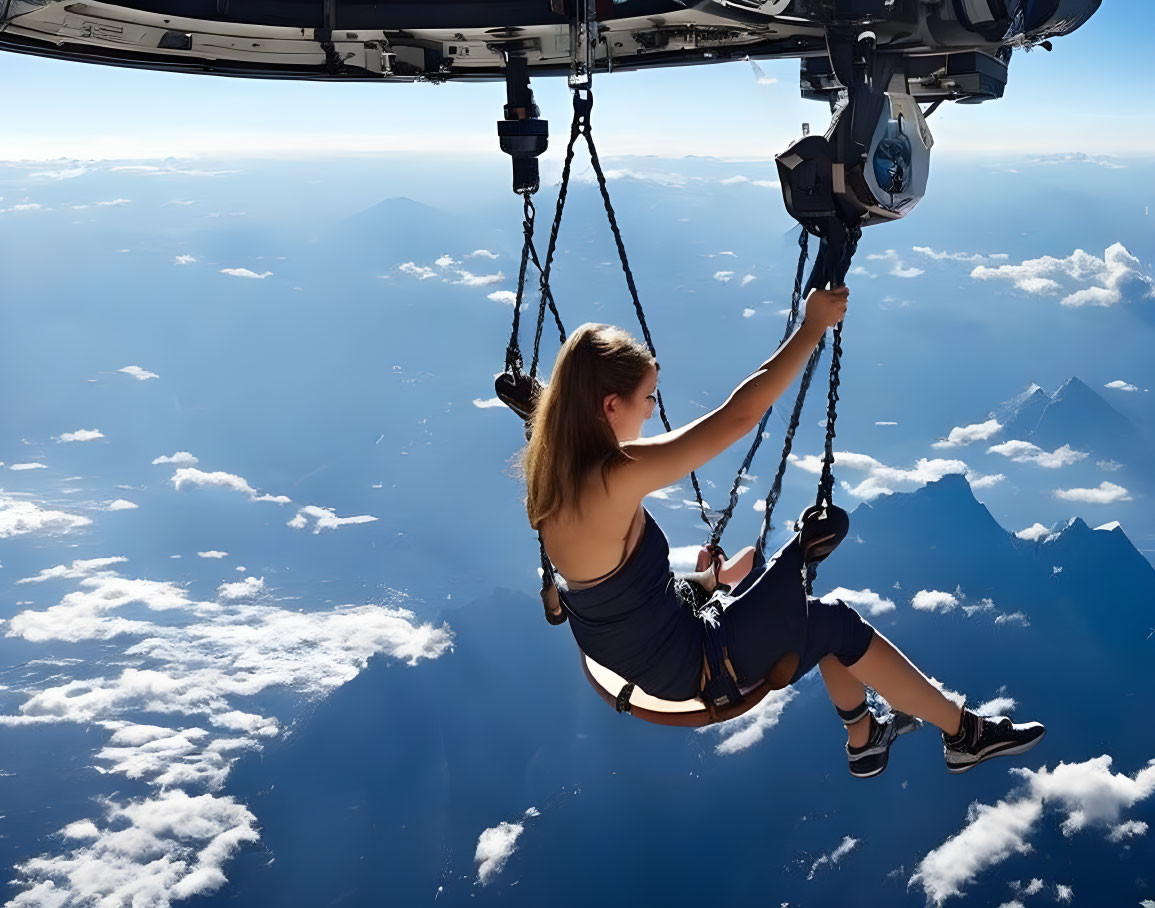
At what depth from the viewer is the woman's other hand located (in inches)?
94.5

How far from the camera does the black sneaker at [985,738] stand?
10.00ft

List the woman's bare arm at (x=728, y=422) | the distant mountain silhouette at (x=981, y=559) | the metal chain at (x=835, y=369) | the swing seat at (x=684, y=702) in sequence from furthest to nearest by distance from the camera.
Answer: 1. the distant mountain silhouette at (x=981, y=559)
2. the swing seat at (x=684, y=702)
3. the metal chain at (x=835, y=369)
4. the woman's bare arm at (x=728, y=422)

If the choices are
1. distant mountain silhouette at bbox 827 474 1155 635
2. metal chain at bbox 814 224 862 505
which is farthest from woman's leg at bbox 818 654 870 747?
distant mountain silhouette at bbox 827 474 1155 635

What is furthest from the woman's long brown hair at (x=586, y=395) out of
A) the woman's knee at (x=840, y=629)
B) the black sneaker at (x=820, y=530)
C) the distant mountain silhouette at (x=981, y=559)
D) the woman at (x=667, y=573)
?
the distant mountain silhouette at (x=981, y=559)

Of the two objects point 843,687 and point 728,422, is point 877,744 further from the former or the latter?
point 728,422

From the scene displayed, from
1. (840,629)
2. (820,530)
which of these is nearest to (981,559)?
(840,629)

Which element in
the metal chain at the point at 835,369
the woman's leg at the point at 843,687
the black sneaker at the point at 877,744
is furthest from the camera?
the black sneaker at the point at 877,744

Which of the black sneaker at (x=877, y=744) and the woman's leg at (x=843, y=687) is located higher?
the woman's leg at (x=843, y=687)

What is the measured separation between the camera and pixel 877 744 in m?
3.23

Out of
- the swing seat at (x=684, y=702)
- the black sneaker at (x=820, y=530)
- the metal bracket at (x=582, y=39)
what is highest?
the metal bracket at (x=582, y=39)

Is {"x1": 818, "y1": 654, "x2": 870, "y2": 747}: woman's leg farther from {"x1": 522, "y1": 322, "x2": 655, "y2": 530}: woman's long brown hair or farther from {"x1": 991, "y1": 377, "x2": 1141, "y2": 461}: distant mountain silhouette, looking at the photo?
{"x1": 991, "y1": 377, "x2": 1141, "y2": 461}: distant mountain silhouette

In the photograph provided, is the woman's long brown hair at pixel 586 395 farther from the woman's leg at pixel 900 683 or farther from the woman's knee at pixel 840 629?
the woman's leg at pixel 900 683

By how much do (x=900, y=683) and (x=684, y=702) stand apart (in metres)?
0.60

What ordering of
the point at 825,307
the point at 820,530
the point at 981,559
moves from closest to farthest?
the point at 825,307 < the point at 820,530 < the point at 981,559
